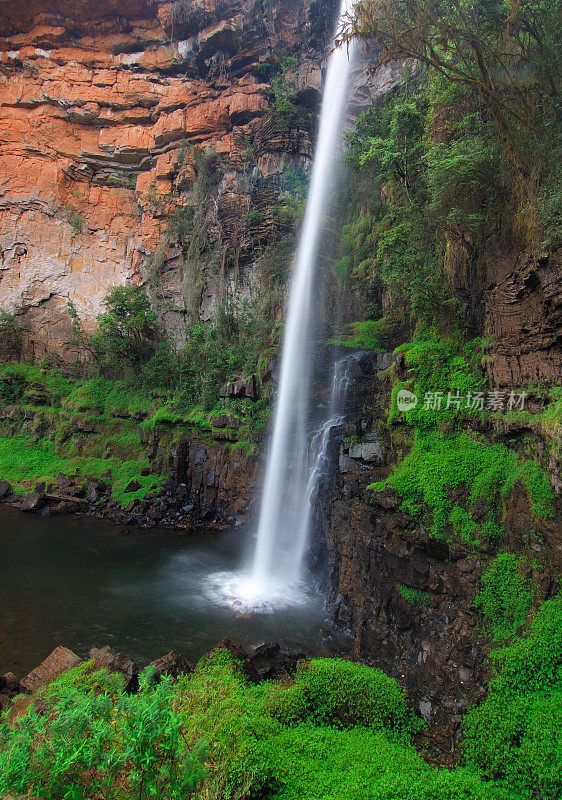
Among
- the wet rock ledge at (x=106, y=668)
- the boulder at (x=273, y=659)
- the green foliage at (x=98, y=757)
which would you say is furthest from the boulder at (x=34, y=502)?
the green foliage at (x=98, y=757)

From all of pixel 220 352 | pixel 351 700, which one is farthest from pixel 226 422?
pixel 351 700

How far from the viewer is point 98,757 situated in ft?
8.98

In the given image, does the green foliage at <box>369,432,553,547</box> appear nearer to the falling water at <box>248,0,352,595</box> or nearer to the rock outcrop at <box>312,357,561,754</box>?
the rock outcrop at <box>312,357,561,754</box>

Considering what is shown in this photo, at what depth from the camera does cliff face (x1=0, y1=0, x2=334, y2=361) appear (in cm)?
2464

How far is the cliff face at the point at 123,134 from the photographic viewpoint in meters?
24.6

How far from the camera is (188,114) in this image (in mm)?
26359

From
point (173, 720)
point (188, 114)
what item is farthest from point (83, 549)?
point (188, 114)

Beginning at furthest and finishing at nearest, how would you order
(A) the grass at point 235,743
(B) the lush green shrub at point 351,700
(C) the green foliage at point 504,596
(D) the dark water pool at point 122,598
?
(D) the dark water pool at point 122,598 < (C) the green foliage at point 504,596 < (B) the lush green shrub at point 351,700 < (A) the grass at point 235,743

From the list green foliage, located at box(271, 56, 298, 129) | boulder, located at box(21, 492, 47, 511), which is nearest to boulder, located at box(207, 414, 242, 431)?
boulder, located at box(21, 492, 47, 511)

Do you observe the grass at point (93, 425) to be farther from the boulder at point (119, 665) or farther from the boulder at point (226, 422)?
the boulder at point (119, 665)

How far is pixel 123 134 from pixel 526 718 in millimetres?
34729

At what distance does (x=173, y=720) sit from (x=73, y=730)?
71cm

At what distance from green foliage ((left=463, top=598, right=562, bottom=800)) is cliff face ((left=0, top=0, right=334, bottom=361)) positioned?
871 inches

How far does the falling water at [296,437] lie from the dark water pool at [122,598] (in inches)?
36.2
